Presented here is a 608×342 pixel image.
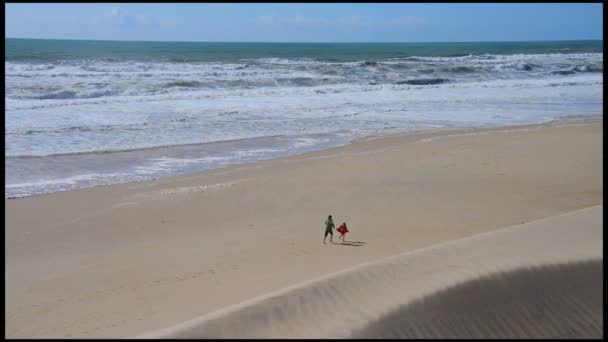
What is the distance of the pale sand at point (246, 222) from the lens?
7.21 m

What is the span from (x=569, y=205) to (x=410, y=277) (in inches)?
255

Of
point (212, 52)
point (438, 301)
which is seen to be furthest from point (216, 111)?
point (212, 52)

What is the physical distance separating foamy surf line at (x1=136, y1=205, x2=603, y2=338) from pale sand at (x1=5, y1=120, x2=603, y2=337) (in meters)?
1.59

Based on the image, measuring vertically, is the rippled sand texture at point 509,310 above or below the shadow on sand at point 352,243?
above

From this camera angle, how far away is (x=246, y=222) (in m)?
10.6

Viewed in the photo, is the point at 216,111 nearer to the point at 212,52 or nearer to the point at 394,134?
the point at 394,134

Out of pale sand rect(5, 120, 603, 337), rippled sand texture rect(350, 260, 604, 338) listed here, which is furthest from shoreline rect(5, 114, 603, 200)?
rippled sand texture rect(350, 260, 604, 338)

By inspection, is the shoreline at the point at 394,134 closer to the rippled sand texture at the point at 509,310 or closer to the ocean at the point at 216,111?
the ocean at the point at 216,111

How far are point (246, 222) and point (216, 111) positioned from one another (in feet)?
45.8

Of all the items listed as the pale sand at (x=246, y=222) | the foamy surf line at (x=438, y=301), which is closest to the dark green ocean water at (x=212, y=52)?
the pale sand at (x=246, y=222)

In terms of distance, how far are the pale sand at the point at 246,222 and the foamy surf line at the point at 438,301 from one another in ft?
5.21

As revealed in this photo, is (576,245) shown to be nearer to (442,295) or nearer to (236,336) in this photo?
(442,295)

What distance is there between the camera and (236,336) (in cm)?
466

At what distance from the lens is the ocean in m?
15.0
